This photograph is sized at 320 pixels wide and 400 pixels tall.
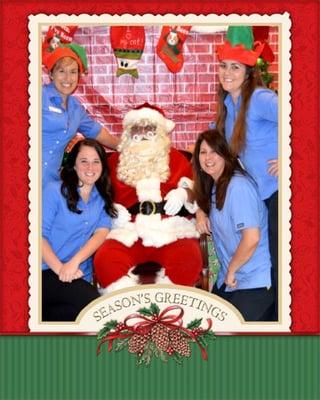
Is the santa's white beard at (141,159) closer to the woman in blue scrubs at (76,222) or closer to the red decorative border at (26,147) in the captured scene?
the woman in blue scrubs at (76,222)

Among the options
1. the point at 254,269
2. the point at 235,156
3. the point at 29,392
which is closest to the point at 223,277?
the point at 254,269

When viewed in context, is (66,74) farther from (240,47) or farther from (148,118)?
(240,47)

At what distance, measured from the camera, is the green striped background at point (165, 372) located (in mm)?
6359

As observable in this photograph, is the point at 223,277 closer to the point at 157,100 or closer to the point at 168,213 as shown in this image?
the point at 168,213

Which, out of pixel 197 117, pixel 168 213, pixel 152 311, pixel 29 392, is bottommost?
pixel 29 392

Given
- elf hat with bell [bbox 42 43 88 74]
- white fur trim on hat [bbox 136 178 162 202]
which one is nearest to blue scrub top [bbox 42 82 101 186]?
elf hat with bell [bbox 42 43 88 74]

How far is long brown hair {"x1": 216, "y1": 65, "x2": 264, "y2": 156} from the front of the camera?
627 centimetres

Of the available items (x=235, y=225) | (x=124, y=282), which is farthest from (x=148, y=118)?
(x=124, y=282)

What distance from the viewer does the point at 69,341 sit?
251 inches

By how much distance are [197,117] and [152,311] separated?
3.16 feet

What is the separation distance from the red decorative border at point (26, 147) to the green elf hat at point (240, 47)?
0.12 metres

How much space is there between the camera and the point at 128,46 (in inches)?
248

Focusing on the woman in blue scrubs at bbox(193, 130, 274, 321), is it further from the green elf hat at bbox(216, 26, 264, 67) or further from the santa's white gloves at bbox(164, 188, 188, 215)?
the green elf hat at bbox(216, 26, 264, 67)

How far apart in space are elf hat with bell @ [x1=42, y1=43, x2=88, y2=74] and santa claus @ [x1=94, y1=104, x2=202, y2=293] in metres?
0.33
